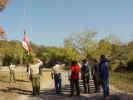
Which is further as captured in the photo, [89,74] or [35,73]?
[89,74]

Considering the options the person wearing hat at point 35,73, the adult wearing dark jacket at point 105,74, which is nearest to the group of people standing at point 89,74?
the adult wearing dark jacket at point 105,74

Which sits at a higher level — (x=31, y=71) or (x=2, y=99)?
(x=31, y=71)

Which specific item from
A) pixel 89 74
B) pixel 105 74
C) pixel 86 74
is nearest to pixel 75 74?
pixel 86 74

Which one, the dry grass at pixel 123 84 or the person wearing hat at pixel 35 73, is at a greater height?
the person wearing hat at pixel 35 73

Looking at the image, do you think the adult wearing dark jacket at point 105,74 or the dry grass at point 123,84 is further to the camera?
the dry grass at point 123,84

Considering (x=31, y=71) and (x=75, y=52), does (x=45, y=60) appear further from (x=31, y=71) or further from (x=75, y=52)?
(x=31, y=71)

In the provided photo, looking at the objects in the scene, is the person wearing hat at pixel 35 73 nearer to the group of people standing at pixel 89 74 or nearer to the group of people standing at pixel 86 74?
the group of people standing at pixel 86 74

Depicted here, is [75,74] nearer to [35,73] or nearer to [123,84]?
[35,73]

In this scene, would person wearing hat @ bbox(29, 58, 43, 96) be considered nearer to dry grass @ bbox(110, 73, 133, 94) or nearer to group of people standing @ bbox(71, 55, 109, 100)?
group of people standing @ bbox(71, 55, 109, 100)

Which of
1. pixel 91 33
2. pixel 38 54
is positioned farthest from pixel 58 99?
pixel 38 54

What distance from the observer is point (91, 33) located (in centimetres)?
2356

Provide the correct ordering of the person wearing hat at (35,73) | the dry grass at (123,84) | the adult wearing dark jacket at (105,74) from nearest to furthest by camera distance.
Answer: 1. the adult wearing dark jacket at (105,74)
2. the person wearing hat at (35,73)
3. the dry grass at (123,84)

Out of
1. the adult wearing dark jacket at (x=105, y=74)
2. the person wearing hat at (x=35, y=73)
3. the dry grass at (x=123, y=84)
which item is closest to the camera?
the adult wearing dark jacket at (x=105, y=74)

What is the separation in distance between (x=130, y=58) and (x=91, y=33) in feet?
34.0
